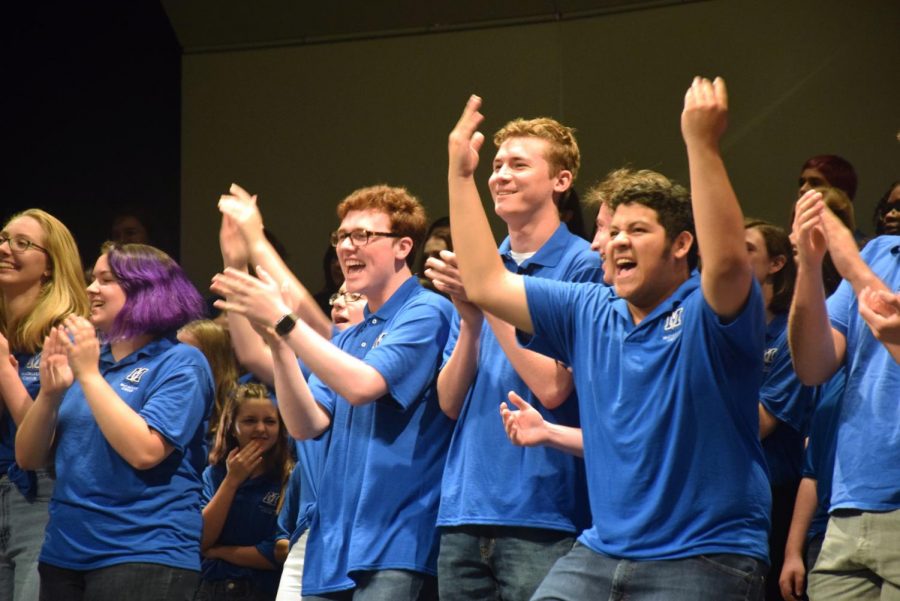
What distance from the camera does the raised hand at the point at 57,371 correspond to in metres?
3.54

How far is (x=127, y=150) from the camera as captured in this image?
6.53 metres

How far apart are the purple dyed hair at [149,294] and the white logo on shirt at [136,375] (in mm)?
121

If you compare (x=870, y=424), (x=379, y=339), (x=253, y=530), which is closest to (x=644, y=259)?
(x=870, y=424)

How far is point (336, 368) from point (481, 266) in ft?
1.85

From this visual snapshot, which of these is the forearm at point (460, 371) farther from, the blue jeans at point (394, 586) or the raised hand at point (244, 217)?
the raised hand at point (244, 217)

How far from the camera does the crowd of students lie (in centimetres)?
249

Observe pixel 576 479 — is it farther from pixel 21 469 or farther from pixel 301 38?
pixel 301 38

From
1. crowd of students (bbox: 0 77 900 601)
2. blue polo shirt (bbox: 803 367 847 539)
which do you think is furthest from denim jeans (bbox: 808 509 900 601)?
blue polo shirt (bbox: 803 367 847 539)

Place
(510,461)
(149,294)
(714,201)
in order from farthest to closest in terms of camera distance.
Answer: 1. (149,294)
2. (510,461)
3. (714,201)

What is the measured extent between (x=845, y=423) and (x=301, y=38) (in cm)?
436

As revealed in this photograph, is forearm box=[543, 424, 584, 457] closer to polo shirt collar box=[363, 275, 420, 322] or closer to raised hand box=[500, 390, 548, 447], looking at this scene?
raised hand box=[500, 390, 548, 447]

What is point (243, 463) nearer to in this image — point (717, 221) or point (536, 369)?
point (536, 369)

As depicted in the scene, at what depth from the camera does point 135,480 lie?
11.5 ft

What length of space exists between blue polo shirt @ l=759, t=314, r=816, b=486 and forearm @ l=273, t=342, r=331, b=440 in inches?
47.4
